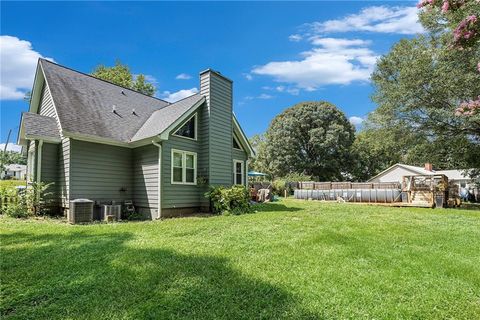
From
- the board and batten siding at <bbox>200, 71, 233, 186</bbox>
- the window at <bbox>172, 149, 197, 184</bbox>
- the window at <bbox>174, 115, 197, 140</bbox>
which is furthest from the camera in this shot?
the board and batten siding at <bbox>200, 71, 233, 186</bbox>

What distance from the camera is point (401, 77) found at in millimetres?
18922

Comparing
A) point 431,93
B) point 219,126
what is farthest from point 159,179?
point 431,93

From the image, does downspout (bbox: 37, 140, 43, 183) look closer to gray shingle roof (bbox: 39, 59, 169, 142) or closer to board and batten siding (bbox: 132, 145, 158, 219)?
gray shingle roof (bbox: 39, 59, 169, 142)

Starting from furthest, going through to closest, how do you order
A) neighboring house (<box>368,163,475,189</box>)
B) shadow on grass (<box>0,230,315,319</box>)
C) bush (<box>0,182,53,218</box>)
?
1. neighboring house (<box>368,163,475,189</box>)
2. bush (<box>0,182,53,218</box>)
3. shadow on grass (<box>0,230,315,319</box>)

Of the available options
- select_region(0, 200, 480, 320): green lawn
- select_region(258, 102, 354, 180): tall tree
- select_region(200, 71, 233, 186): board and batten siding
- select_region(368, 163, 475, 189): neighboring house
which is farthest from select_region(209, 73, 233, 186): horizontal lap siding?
select_region(368, 163, 475, 189): neighboring house

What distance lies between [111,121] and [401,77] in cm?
1841

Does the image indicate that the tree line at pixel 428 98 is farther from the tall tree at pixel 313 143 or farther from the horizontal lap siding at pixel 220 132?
the horizontal lap siding at pixel 220 132

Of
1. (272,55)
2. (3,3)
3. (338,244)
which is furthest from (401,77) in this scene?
(3,3)

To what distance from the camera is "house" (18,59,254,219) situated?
1011 centimetres

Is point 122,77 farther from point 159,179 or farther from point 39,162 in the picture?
point 159,179

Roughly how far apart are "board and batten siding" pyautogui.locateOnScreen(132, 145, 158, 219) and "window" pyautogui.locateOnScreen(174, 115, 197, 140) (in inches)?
53.1

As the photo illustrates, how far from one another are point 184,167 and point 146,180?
153cm

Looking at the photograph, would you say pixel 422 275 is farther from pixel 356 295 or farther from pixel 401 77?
pixel 401 77

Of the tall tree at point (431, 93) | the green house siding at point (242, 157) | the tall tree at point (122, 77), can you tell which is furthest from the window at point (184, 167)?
the tall tree at point (122, 77)
